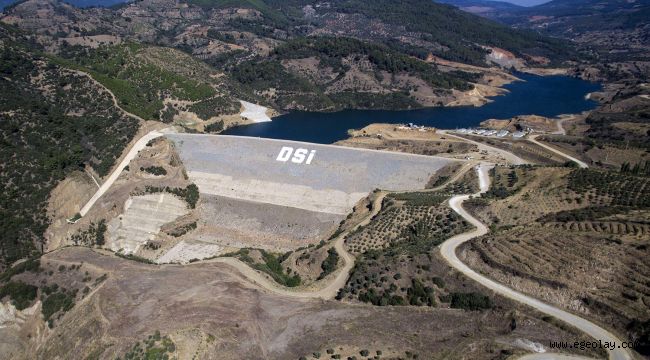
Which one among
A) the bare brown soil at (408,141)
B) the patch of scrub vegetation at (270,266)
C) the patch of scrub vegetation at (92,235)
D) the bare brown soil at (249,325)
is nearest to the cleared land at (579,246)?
the bare brown soil at (249,325)

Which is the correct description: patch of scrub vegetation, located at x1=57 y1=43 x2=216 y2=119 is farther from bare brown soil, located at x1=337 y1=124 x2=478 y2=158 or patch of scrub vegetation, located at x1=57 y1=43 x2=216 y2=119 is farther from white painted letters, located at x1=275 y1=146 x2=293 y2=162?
bare brown soil, located at x1=337 y1=124 x2=478 y2=158

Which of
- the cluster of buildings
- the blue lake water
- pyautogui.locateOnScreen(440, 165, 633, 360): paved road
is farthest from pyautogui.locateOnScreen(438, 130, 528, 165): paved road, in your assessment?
the blue lake water

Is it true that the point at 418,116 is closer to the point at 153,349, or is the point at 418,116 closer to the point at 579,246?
the point at 579,246

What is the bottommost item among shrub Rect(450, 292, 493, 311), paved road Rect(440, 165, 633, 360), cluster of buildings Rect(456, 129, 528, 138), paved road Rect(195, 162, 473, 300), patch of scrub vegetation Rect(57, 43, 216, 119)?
paved road Rect(195, 162, 473, 300)

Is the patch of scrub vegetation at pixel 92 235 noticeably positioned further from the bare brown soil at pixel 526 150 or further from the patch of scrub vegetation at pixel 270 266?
the bare brown soil at pixel 526 150

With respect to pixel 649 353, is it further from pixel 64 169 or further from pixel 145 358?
pixel 64 169
